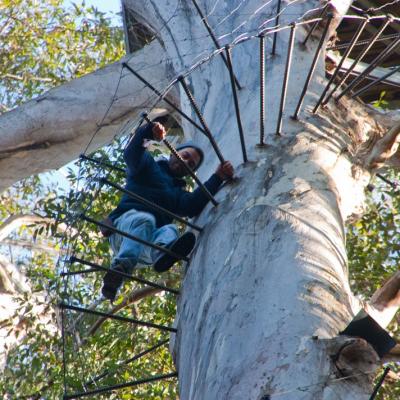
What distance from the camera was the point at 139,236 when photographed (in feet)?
15.0

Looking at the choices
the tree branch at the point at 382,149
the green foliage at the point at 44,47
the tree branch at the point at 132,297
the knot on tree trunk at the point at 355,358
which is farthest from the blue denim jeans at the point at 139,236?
the green foliage at the point at 44,47

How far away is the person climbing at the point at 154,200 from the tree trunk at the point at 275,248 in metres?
0.13

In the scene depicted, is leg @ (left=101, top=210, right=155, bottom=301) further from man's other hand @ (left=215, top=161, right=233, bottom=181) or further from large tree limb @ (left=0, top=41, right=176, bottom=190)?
large tree limb @ (left=0, top=41, right=176, bottom=190)

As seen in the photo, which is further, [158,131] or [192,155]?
[192,155]

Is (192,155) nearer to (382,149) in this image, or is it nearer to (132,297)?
(382,149)

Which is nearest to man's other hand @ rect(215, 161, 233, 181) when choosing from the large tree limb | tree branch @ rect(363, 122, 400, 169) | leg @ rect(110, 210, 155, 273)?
leg @ rect(110, 210, 155, 273)

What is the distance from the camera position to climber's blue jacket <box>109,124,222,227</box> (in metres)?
4.46

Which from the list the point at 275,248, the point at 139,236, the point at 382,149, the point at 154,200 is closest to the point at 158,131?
the point at 139,236

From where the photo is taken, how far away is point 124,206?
4.93 m

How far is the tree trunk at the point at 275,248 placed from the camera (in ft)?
9.11

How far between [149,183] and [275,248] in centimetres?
165

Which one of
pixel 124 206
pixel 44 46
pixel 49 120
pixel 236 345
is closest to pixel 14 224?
pixel 44 46

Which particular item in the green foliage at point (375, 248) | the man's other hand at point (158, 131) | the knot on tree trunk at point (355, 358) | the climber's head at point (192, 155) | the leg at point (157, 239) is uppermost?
the green foliage at point (375, 248)

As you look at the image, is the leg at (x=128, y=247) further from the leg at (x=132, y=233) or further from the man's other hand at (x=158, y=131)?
the man's other hand at (x=158, y=131)
